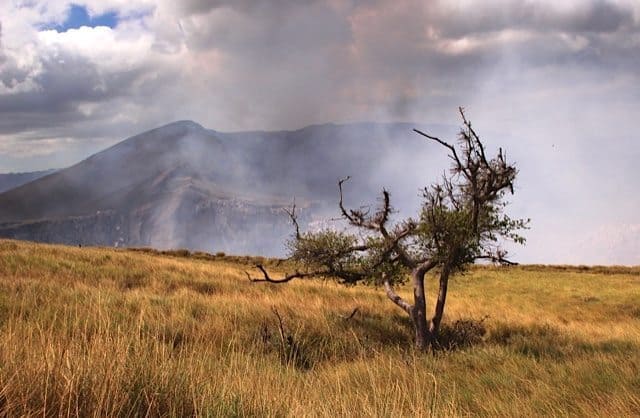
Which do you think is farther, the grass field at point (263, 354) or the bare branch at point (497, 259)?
the bare branch at point (497, 259)

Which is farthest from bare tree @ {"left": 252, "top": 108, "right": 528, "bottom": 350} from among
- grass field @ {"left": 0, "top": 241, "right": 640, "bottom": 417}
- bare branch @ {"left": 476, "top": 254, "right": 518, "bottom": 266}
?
grass field @ {"left": 0, "top": 241, "right": 640, "bottom": 417}

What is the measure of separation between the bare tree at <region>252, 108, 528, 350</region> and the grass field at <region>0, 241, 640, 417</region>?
4.77ft

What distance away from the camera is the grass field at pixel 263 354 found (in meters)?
4.10

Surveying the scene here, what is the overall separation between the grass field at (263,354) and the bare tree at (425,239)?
1.45m

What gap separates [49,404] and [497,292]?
3506 centimetres

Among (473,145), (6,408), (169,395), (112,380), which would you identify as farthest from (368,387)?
(473,145)

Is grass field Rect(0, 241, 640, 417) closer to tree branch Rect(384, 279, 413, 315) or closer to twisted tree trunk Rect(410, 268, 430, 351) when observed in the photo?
twisted tree trunk Rect(410, 268, 430, 351)

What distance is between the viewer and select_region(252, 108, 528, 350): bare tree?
43.2 feet

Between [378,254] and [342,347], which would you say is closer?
[342,347]

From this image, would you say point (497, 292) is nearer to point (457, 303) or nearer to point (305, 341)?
point (457, 303)

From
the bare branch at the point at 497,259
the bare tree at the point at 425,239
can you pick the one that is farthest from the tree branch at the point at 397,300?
the bare branch at the point at 497,259

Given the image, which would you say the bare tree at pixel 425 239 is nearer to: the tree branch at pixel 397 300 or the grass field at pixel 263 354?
the tree branch at pixel 397 300

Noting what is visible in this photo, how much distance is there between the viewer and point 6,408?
122 inches

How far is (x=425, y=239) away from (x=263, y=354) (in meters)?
6.60
